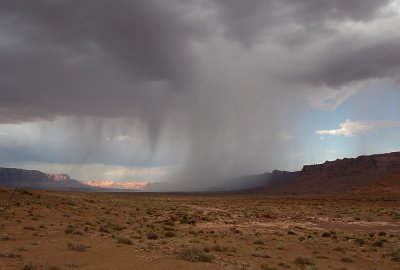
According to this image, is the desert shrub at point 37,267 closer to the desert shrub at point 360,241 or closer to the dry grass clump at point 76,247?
the dry grass clump at point 76,247

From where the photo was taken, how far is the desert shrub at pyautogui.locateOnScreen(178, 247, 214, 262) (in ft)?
57.6

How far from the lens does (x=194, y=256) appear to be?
17.9 metres

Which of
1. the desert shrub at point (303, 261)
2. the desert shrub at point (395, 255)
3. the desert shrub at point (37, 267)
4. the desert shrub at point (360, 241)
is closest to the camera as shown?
the desert shrub at point (37, 267)

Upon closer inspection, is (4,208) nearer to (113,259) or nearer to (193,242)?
(193,242)

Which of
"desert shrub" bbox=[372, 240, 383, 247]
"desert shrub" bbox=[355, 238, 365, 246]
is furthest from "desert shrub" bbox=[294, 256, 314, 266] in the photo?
"desert shrub" bbox=[355, 238, 365, 246]

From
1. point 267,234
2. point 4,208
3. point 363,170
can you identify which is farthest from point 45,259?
point 363,170

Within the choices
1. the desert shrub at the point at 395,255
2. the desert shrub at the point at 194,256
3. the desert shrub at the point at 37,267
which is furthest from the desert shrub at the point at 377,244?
the desert shrub at the point at 37,267

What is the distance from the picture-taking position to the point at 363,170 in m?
194

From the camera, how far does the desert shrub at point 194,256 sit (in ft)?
57.6

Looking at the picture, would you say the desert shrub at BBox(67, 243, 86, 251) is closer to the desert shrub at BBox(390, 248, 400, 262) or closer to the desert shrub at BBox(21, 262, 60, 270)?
the desert shrub at BBox(21, 262, 60, 270)

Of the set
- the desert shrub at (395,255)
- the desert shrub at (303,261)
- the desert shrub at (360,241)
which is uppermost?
the desert shrub at (303,261)

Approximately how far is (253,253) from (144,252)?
5443 millimetres

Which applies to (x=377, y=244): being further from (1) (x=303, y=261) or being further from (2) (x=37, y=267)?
(2) (x=37, y=267)

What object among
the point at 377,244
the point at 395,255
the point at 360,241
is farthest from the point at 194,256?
the point at 360,241
